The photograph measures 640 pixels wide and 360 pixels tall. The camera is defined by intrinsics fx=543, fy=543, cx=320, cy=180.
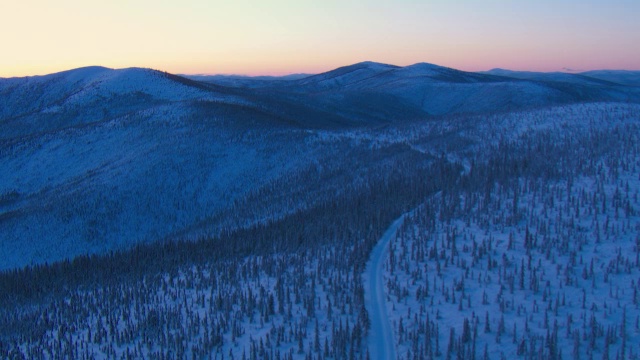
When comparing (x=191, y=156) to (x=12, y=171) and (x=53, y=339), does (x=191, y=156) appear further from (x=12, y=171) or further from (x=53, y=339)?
(x=53, y=339)

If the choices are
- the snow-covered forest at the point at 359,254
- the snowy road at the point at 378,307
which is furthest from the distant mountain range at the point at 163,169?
the snowy road at the point at 378,307

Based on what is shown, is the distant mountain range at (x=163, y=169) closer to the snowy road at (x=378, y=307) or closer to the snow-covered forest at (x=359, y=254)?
the snow-covered forest at (x=359, y=254)

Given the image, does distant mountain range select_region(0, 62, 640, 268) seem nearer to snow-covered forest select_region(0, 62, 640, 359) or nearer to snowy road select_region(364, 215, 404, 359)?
snow-covered forest select_region(0, 62, 640, 359)

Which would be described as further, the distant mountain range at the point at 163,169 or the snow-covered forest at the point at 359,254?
the distant mountain range at the point at 163,169

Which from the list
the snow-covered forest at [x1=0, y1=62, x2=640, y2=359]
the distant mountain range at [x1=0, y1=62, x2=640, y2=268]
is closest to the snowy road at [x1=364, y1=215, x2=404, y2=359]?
the snow-covered forest at [x1=0, y1=62, x2=640, y2=359]

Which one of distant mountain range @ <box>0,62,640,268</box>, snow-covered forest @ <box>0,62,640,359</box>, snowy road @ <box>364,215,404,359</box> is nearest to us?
snowy road @ <box>364,215,404,359</box>

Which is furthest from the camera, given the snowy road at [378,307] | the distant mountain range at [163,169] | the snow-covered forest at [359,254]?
the distant mountain range at [163,169]

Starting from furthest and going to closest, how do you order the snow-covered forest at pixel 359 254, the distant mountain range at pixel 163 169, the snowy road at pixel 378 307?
the distant mountain range at pixel 163 169, the snow-covered forest at pixel 359 254, the snowy road at pixel 378 307

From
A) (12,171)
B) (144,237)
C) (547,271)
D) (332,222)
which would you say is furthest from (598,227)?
(12,171)
